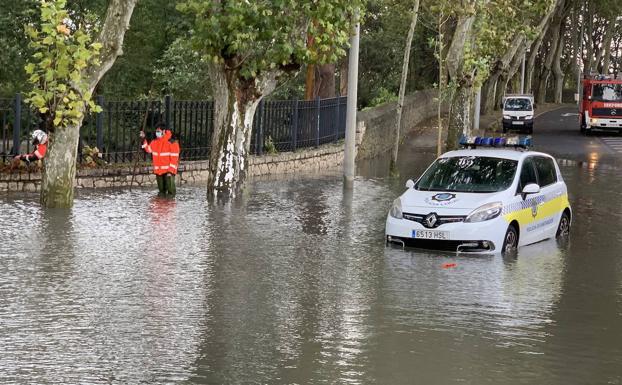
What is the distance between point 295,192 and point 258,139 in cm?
481

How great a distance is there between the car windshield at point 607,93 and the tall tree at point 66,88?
38.4 m

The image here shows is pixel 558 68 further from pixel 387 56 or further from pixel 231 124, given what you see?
pixel 231 124

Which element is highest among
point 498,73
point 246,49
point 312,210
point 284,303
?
point 498,73

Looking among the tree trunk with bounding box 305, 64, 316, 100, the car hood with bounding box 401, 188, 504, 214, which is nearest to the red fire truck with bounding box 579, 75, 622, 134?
the tree trunk with bounding box 305, 64, 316, 100

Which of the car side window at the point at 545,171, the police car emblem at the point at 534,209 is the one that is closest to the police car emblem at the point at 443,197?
the police car emblem at the point at 534,209

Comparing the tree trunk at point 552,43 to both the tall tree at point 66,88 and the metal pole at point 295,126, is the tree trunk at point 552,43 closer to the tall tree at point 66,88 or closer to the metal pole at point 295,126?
the metal pole at point 295,126

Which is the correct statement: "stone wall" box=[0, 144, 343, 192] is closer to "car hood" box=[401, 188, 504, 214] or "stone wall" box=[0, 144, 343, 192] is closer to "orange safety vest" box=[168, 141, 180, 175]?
"orange safety vest" box=[168, 141, 180, 175]

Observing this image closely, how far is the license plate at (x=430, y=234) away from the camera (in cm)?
1609

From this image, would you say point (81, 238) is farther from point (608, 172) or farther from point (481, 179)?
point (608, 172)

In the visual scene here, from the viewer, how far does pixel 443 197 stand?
16500 mm

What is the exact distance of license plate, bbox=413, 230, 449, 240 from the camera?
1609 centimetres

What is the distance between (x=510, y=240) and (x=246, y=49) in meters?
7.10

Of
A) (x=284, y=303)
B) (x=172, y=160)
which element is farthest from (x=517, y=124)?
(x=284, y=303)

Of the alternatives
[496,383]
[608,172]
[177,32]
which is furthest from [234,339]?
[177,32]
